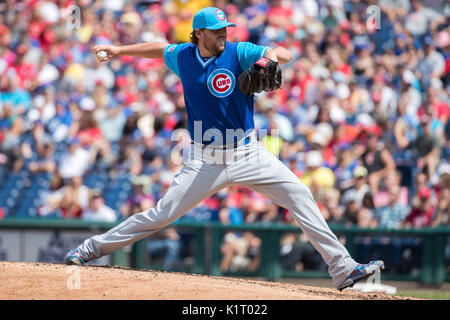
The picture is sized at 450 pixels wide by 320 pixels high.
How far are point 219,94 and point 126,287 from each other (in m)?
1.51

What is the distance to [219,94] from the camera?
5.77 meters

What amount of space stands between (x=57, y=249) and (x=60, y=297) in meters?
5.04

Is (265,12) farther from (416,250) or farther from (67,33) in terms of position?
(416,250)

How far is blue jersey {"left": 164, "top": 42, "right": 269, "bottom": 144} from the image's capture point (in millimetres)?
5750

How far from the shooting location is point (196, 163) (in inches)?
233

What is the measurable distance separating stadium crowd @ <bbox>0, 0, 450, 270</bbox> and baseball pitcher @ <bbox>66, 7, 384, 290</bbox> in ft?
15.5

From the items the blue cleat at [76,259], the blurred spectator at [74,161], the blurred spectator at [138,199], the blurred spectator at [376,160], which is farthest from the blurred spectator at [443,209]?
the blue cleat at [76,259]

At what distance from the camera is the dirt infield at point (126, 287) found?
5352mm

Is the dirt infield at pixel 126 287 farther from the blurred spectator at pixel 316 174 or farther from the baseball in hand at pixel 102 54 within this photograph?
the blurred spectator at pixel 316 174

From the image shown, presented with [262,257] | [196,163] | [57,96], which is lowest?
[262,257]

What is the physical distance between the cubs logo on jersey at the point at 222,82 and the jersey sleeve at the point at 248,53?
122 millimetres

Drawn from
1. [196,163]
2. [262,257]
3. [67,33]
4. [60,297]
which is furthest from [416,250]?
[67,33]

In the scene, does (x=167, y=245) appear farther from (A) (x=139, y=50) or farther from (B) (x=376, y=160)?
(A) (x=139, y=50)

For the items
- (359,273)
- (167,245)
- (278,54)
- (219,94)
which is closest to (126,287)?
(219,94)
